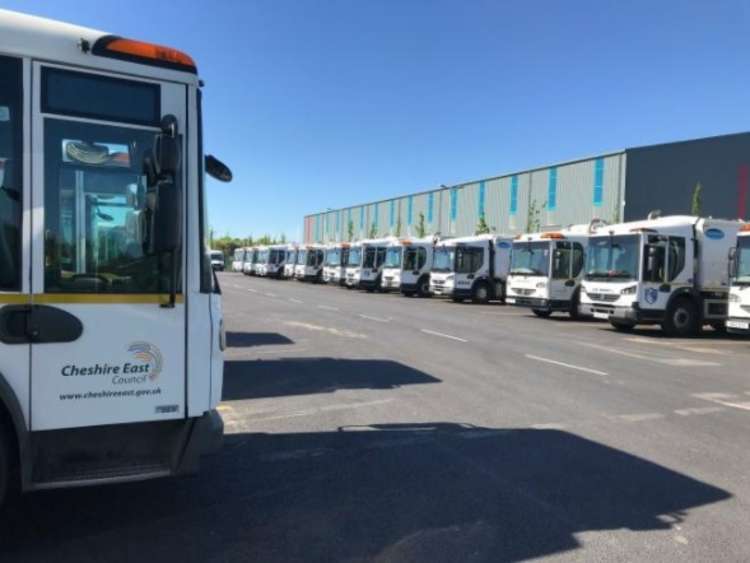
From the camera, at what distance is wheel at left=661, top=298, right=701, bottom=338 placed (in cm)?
1776

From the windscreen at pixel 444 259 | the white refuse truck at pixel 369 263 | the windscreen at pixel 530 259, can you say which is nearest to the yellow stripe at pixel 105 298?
the windscreen at pixel 530 259

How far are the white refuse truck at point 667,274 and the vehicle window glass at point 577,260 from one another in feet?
11.9

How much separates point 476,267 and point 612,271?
12625 mm

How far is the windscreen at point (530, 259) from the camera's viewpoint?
73.9 feet

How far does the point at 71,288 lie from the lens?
3848 mm

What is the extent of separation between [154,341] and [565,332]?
50.5 ft

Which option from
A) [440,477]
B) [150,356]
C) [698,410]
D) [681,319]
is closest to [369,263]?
[681,319]

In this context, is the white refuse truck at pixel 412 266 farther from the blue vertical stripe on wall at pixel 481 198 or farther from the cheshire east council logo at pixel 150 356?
the cheshire east council logo at pixel 150 356

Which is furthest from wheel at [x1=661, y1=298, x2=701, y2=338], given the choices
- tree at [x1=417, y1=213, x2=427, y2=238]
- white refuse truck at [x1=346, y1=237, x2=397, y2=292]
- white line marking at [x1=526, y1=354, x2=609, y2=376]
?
tree at [x1=417, y1=213, x2=427, y2=238]

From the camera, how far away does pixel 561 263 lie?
22.3 m

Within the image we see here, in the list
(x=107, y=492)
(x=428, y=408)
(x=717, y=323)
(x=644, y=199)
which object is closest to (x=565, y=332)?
(x=717, y=323)

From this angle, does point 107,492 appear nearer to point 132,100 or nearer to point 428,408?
point 132,100

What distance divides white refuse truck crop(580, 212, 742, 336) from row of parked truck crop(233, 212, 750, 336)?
27mm

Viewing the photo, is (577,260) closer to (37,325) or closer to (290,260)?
(37,325)
